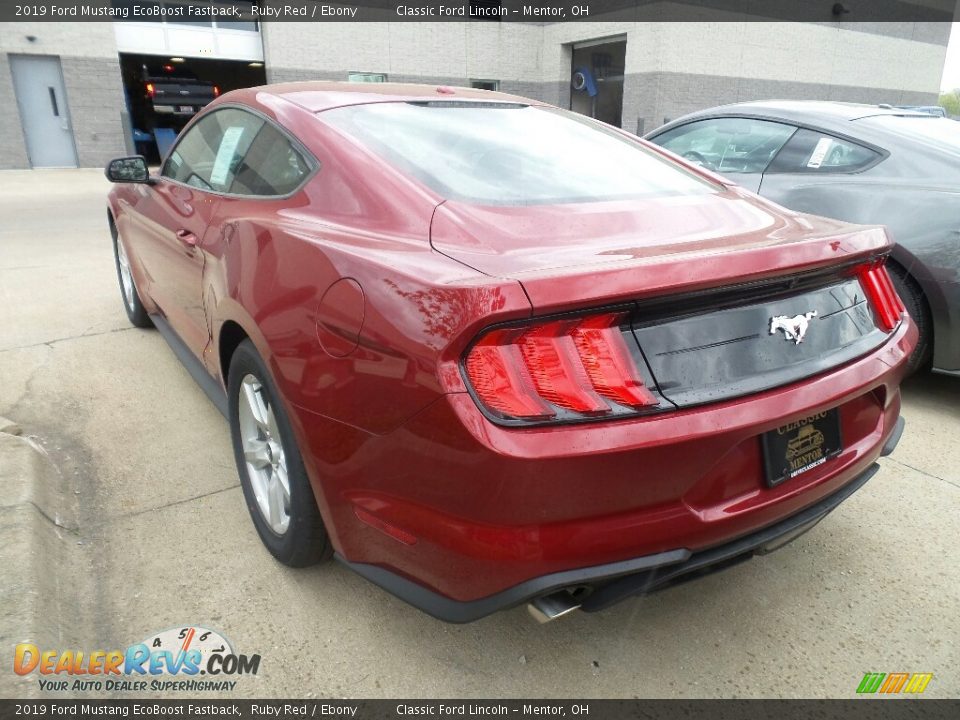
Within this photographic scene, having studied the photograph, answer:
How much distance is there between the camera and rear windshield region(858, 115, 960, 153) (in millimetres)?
3916

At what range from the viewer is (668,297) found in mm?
1584

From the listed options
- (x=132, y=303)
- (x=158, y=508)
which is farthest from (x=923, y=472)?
(x=132, y=303)

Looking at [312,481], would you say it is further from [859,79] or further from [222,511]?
[859,79]

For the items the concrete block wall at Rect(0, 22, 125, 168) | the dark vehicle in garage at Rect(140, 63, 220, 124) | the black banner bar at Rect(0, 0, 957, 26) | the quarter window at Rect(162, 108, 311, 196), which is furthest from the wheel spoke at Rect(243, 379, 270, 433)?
the black banner bar at Rect(0, 0, 957, 26)

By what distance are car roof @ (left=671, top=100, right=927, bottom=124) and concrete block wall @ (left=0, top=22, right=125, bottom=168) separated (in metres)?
18.2

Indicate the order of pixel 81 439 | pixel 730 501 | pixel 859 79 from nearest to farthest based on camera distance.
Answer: pixel 730 501 → pixel 81 439 → pixel 859 79

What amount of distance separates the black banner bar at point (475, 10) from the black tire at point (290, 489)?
19577 millimetres

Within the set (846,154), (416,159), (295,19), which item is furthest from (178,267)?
(295,19)

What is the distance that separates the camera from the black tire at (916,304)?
3.64m

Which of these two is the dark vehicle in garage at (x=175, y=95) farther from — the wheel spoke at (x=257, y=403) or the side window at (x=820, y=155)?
the wheel spoke at (x=257, y=403)

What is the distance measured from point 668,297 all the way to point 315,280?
0.92m

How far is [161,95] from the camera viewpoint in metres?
18.9

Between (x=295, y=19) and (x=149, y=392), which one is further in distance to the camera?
(x=295, y=19)

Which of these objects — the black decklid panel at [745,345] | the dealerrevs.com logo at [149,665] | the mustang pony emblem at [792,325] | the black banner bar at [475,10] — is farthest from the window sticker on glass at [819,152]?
the black banner bar at [475,10]
